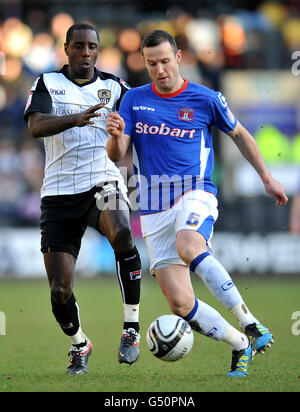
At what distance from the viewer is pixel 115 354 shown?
282 inches

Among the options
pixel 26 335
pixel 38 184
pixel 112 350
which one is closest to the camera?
pixel 112 350

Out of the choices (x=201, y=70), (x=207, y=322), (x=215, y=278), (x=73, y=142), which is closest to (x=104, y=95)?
(x=73, y=142)

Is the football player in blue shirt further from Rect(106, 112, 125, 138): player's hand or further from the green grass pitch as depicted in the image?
the green grass pitch

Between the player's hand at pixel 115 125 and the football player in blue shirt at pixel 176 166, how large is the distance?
103 mm

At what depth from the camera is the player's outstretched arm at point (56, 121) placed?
5.61m

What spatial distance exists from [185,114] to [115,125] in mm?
708

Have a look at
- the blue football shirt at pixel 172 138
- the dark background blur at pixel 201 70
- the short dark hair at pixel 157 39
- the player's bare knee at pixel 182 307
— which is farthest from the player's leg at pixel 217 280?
the dark background blur at pixel 201 70

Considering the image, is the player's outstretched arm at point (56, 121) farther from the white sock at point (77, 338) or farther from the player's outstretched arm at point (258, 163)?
the white sock at point (77, 338)

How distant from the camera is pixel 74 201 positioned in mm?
6199

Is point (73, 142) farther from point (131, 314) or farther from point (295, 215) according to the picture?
point (295, 215)

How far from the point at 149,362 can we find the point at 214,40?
1173 centimetres

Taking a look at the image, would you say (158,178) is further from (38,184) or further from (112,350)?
(38,184)
